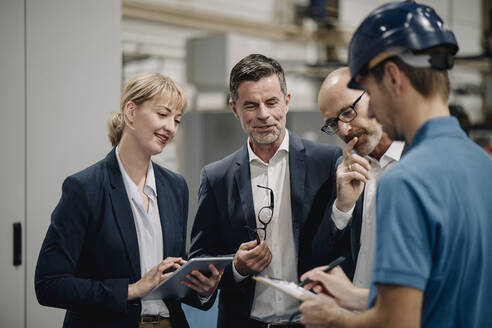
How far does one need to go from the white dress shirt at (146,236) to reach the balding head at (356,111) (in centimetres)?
77

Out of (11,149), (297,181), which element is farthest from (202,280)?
(11,149)

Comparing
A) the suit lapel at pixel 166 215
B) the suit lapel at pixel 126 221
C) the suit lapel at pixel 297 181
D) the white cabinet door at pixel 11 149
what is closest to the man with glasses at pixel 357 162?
the suit lapel at pixel 297 181

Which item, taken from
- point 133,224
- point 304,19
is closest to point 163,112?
point 133,224

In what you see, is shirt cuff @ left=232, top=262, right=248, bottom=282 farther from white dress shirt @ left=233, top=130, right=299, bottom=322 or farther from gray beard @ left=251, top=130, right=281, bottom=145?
gray beard @ left=251, top=130, right=281, bottom=145

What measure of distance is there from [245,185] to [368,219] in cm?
49

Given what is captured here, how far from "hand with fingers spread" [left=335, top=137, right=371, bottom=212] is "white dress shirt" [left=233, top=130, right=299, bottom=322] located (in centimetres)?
27

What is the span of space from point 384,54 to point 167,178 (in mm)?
1105

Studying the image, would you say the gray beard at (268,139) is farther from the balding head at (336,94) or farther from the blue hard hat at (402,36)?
the blue hard hat at (402,36)

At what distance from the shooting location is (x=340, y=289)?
1245 mm

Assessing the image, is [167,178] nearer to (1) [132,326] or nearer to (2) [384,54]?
(1) [132,326]

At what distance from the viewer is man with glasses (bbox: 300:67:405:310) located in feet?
5.29

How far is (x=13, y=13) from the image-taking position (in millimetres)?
2092

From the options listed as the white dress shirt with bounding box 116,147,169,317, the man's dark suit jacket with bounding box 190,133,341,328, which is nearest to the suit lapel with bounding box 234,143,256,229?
the man's dark suit jacket with bounding box 190,133,341,328

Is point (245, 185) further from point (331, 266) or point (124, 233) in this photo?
point (331, 266)
